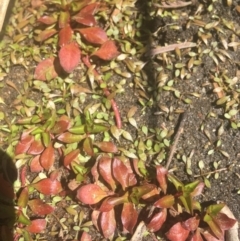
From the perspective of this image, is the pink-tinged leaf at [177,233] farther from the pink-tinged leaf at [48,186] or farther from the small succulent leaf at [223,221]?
the pink-tinged leaf at [48,186]

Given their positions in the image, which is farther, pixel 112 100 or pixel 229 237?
pixel 112 100

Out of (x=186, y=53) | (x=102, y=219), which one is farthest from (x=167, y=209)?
(x=186, y=53)

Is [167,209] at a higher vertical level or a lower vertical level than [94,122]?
lower

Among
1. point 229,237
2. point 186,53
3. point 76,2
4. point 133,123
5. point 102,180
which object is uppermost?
point 76,2

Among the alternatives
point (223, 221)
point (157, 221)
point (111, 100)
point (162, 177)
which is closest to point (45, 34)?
point (111, 100)

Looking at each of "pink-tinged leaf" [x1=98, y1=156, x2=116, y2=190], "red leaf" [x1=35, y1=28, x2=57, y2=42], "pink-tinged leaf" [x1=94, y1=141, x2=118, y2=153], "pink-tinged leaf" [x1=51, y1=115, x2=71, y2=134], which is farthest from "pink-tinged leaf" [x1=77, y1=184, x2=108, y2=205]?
"red leaf" [x1=35, y1=28, x2=57, y2=42]

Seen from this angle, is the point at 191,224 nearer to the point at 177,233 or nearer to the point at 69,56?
the point at 177,233

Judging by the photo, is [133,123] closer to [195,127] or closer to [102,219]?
[195,127]
